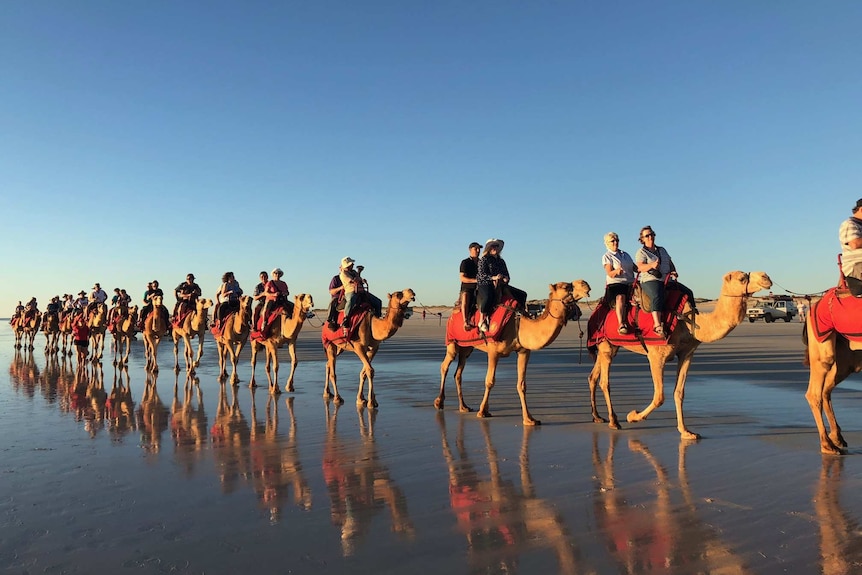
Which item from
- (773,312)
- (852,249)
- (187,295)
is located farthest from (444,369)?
(773,312)

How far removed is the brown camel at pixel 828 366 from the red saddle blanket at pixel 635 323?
1737mm

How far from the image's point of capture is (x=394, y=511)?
5.81 meters

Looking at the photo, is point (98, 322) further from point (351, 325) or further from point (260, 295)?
point (351, 325)

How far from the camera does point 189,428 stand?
10.4 meters

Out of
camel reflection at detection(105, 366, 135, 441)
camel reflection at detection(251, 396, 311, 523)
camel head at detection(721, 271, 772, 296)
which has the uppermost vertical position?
camel head at detection(721, 271, 772, 296)

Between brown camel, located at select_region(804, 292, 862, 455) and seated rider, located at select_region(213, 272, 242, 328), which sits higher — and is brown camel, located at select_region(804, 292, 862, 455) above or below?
below

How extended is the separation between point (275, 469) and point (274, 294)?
980 centimetres

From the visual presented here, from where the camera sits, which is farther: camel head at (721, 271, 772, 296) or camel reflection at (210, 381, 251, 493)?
camel head at (721, 271, 772, 296)

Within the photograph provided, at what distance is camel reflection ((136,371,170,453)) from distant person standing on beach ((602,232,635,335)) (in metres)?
7.11

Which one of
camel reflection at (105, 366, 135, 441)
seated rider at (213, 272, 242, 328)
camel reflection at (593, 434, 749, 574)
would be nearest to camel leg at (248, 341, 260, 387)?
seated rider at (213, 272, 242, 328)

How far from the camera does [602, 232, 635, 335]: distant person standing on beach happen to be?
10.2m

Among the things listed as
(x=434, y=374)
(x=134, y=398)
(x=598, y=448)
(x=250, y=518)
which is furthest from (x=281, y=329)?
(x=250, y=518)

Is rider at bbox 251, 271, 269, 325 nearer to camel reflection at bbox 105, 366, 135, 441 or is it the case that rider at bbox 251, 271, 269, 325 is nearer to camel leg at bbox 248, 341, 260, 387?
camel leg at bbox 248, 341, 260, 387

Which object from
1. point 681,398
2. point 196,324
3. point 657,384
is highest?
point 196,324
